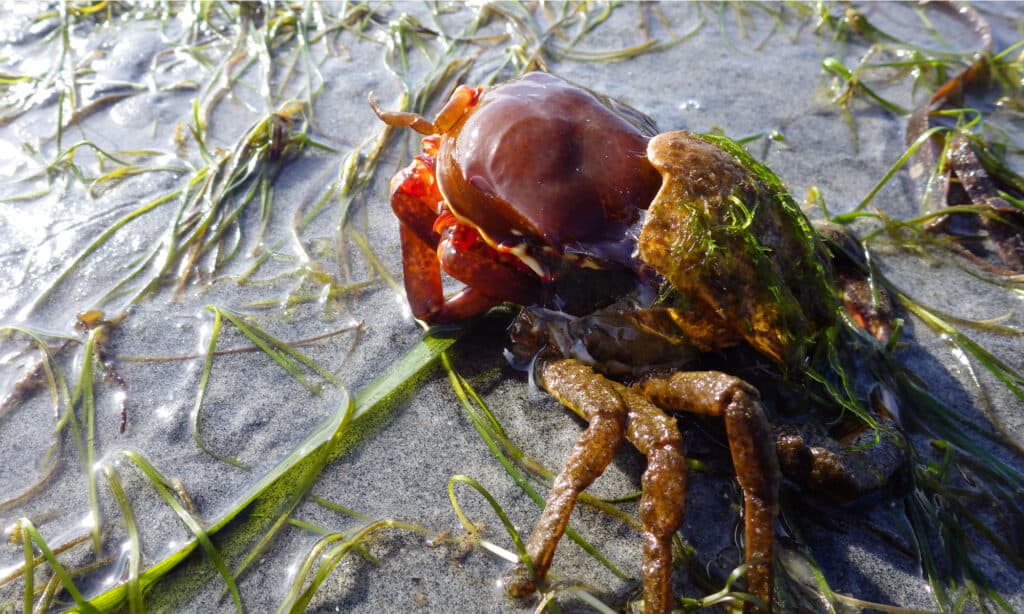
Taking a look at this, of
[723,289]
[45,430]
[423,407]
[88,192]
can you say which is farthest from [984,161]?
[88,192]

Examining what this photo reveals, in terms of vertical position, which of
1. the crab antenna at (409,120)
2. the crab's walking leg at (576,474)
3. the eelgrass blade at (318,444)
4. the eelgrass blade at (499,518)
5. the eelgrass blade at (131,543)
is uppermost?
the crab antenna at (409,120)

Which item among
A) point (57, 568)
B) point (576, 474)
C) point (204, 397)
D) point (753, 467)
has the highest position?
point (753, 467)

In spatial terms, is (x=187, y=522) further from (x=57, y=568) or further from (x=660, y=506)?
(x=660, y=506)

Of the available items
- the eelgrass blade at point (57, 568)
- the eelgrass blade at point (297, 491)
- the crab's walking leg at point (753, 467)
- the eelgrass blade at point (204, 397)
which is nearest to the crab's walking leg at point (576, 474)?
the crab's walking leg at point (753, 467)

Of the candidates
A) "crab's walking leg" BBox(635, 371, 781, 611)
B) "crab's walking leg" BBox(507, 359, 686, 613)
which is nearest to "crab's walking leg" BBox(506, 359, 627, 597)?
"crab's walking leg" BBox(507, 359, 686, 613)

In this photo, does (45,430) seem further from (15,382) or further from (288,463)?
(288,463)

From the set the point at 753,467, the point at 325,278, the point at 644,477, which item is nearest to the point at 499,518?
the point at 644,477

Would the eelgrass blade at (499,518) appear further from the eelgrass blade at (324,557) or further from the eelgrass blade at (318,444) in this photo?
the eelgrass blade at (318,444)
